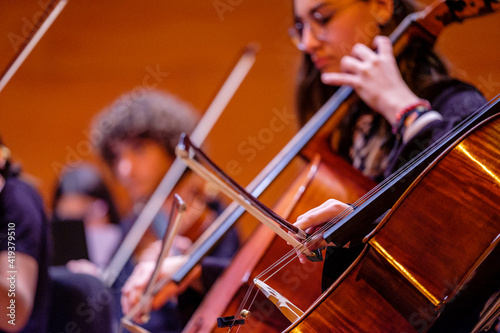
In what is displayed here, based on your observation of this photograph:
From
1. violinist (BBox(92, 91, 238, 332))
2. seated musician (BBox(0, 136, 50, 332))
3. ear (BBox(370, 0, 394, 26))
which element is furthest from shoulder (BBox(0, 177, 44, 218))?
ear (BBox(370, 0, 394, 26))

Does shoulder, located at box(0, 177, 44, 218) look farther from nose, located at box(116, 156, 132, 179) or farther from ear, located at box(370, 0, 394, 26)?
ear, located at box(370, 0, 394, 26)

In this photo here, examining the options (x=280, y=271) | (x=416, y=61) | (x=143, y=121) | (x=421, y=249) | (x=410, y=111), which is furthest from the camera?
(x=143, y=121)

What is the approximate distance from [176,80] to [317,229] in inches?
43.3

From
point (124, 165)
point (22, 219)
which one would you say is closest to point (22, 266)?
point (22, 219)

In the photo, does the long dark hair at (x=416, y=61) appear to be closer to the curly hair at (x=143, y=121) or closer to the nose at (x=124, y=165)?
the curly hair at (x=143, y=121)

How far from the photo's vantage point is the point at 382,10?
1.11 meters

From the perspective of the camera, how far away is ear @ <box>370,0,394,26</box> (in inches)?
43.2

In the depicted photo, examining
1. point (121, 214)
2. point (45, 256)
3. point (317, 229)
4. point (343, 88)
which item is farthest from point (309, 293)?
point (121, 214)

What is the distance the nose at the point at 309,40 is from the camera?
3.68 feet

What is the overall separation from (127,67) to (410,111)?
1065 mm

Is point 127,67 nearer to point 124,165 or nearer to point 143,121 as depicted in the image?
point 143,121

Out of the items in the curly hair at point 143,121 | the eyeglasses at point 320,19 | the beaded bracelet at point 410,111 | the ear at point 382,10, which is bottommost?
the curly hair at point 143,121

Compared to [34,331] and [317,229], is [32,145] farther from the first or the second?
[317,229]

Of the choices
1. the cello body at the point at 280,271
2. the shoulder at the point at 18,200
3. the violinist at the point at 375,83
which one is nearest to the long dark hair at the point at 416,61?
the violinist at the point at 375,83
